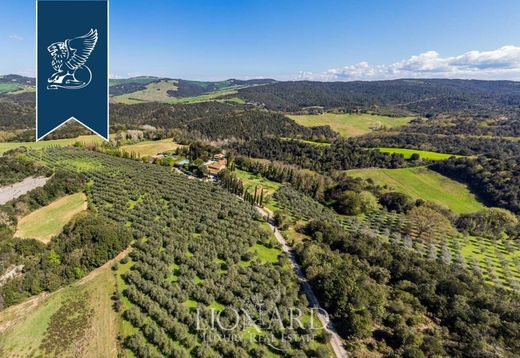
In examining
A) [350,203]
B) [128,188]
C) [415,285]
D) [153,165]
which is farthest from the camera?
[153,165]

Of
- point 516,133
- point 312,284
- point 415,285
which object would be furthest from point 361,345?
point 516,133

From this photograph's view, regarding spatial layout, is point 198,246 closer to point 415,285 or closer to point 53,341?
point 53,341

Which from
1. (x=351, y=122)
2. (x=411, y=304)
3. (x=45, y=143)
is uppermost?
(x=351, y=122)

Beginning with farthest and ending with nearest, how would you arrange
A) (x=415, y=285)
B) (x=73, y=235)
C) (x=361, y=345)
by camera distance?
(x=73, y=235)
(x=415, y=285)
(x=361, y=345)

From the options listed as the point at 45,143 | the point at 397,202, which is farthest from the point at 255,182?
the point at 45,143

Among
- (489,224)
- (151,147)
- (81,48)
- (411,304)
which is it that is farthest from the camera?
(151,147)

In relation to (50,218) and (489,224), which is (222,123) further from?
(489,224)

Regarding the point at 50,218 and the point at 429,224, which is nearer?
the point at 50,218

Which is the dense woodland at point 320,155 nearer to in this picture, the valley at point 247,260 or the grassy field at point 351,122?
the valley at point 247,260
